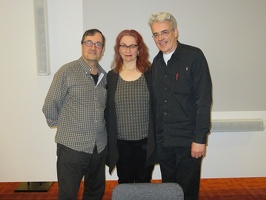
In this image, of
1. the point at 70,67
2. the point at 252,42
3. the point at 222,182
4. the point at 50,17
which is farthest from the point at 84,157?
the point at 252,42

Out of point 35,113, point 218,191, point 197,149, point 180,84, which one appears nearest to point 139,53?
point 180,84

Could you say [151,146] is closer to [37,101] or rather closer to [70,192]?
[70,192]

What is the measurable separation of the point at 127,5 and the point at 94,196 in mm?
1802

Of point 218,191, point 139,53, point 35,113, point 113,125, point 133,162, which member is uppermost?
point 139,53

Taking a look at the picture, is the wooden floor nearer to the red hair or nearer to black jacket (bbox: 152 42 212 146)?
black jacket (bbox: 152 42 212 146)

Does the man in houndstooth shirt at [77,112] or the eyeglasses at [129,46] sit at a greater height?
the eyeglasses at [129,46]

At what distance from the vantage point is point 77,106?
182 cm

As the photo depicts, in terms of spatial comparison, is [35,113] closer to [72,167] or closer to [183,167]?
[72,167]

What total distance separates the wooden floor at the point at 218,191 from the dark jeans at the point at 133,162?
0.85m

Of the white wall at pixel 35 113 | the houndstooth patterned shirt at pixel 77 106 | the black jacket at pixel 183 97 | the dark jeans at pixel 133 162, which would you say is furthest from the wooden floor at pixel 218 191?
the black jacket at pixel 183 97

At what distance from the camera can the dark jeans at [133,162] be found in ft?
6.36

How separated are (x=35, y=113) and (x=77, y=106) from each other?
1152mm

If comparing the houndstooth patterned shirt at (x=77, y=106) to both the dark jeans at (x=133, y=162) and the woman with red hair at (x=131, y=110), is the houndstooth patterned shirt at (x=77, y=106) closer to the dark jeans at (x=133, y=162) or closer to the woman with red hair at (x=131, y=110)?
the woman with red hair at (x=131, y=110)

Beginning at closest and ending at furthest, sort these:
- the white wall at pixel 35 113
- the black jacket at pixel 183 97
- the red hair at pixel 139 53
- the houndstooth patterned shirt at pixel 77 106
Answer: the black jacket at pixel 183 97 → the houndstooth patterned shirt at pixel 77 106 → the red hair at pixel 139 53 → the white wall at pixel 35 113
